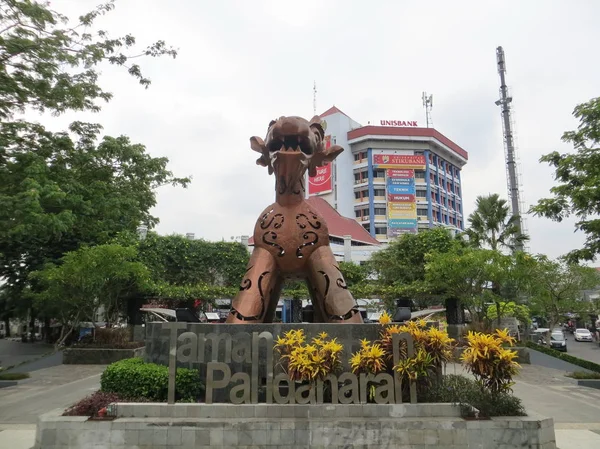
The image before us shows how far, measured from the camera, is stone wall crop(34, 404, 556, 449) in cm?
563

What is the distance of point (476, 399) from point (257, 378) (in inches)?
117

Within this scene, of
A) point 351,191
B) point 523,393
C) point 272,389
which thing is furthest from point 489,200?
point 351,191

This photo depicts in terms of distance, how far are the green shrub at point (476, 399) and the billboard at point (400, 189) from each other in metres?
48.7

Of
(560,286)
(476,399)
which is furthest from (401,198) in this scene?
(476,399)

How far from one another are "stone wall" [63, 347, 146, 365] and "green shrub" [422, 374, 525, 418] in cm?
1345

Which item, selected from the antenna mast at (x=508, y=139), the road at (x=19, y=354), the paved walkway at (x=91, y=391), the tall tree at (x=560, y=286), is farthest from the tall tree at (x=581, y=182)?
the antenna mast at (x=508, y=139)

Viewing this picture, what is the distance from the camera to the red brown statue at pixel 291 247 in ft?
23.6

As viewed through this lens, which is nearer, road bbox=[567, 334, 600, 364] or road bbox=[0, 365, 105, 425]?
road bbox=[0, 365, 105, 425]

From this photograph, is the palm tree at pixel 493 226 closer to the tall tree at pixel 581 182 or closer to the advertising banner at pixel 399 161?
the tall tree at pixel 581 182

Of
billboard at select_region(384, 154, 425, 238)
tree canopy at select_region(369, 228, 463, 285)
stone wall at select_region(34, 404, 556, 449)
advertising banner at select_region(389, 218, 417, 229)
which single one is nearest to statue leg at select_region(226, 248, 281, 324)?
stone wall at select_region(34, 404, 556, 449)

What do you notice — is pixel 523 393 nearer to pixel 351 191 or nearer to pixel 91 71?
pixel 91 71

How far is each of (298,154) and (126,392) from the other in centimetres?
445

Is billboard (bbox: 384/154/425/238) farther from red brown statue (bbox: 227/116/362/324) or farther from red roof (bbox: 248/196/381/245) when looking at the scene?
red brown statue (bbox: 227/116/362/324)

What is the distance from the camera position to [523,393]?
11.4m
